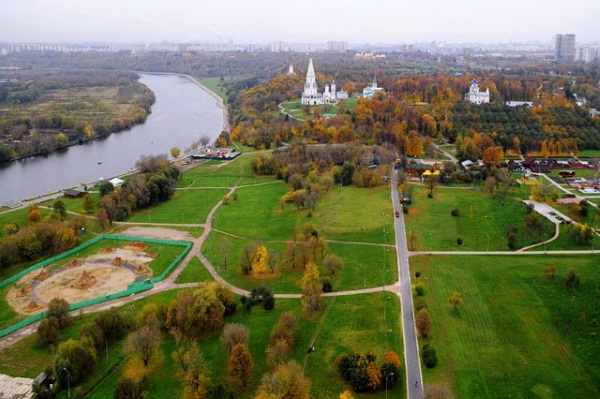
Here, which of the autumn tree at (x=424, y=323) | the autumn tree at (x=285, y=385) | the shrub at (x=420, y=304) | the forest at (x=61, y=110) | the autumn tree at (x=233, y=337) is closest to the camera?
the autumn tree at (x=285, y=385)

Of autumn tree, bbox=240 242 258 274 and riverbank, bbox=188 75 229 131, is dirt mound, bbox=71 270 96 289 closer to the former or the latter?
autumn tree, bbox=240 242 258 274

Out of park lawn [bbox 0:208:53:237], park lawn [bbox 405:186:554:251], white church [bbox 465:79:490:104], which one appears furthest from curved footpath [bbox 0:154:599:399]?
white church [bbox 465:79:490:104]

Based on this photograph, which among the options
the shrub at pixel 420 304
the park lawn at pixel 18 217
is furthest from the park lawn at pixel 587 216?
the park lawn at pixel 18 217

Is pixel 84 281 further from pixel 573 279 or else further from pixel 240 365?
pixel 573 279

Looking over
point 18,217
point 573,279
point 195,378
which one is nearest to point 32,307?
point 195,378

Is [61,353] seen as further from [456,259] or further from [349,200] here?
[349,200]

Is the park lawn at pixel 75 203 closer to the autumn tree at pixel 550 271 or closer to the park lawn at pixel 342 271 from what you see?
the park lawn at pixel 342 271
